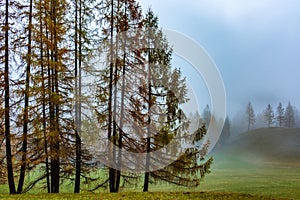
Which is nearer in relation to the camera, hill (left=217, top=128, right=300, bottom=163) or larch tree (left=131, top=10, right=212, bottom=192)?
larch tree (left=131, top=10, right=212, bottom=192)

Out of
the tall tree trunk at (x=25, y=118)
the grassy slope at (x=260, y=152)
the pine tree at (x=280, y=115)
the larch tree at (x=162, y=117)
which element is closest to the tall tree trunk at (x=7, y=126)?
the tall tree trunk at (x=25, y=118)

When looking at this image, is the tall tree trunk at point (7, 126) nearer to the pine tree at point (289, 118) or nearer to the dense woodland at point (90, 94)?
the dense woodland at point (90, 94)

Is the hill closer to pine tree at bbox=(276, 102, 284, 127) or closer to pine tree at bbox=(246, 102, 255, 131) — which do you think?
pine tree at bbox=(246, 102, 255, 131)

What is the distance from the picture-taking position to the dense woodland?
1619 cm

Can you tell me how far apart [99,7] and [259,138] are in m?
87.0

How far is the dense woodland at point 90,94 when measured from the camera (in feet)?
53.1

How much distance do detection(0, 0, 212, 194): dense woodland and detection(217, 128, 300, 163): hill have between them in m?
62.1

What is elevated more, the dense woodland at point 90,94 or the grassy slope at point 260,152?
the dense woodland at point 90,94

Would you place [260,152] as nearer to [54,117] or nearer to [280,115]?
[280,115]

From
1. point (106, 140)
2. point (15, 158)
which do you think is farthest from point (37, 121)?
point (106, 140)

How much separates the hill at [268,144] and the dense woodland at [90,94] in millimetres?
62094

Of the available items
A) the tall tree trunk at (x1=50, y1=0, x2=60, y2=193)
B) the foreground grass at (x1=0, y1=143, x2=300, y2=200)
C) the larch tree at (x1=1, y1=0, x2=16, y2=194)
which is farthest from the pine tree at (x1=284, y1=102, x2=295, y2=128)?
the larch tree at (x1=1, y1=0, x2=16, y2=194)

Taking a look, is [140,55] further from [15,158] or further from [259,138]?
[259,138]

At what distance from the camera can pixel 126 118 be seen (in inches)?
716
